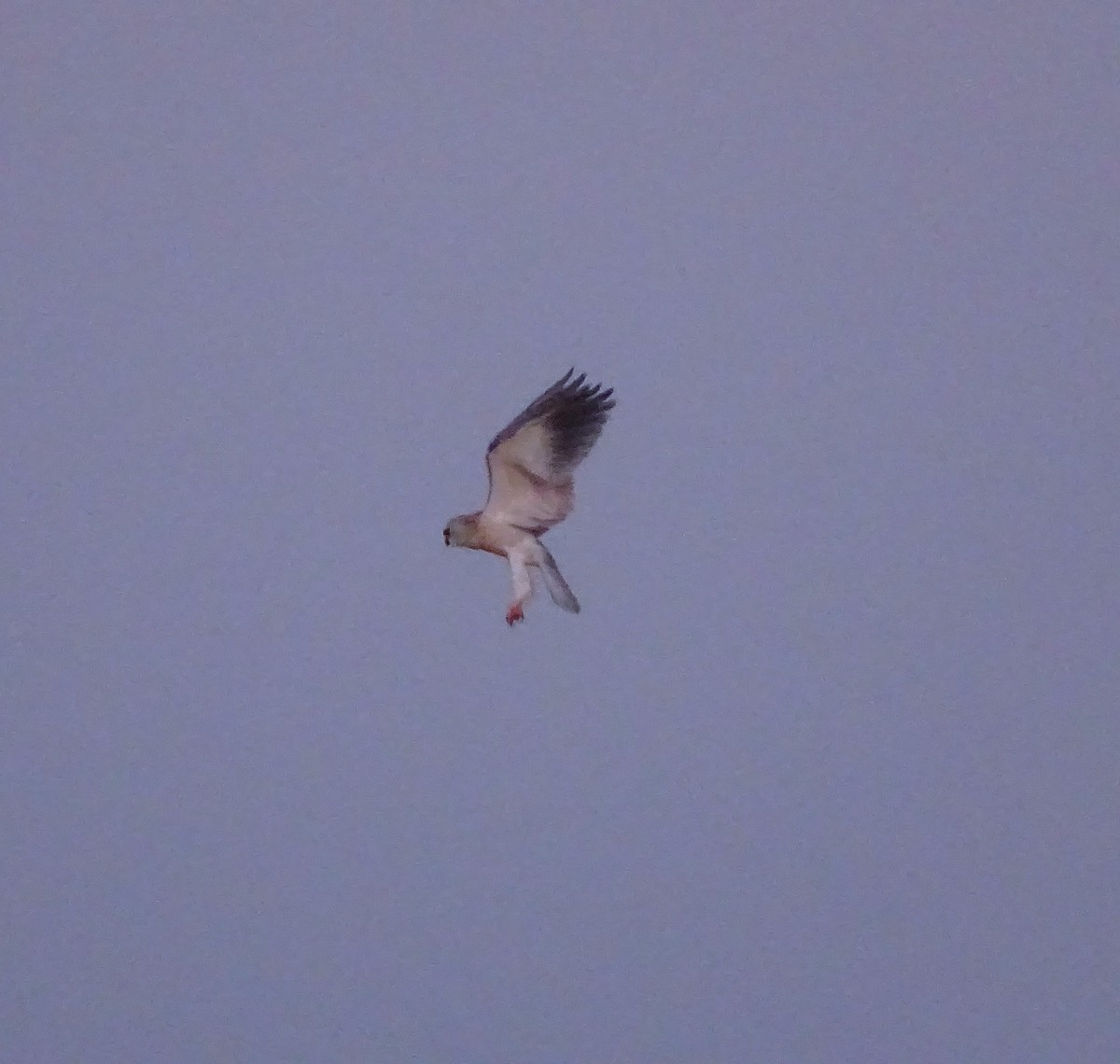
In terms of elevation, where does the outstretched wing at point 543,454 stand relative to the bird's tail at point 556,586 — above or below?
above

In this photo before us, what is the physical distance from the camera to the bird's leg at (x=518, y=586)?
11172mm

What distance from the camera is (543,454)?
36.7 feet

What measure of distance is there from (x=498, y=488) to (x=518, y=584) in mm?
445

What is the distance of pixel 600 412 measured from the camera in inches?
437

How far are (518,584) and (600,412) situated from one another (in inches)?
34.7

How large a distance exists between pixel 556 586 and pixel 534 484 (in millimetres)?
471

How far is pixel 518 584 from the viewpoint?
1134 cm

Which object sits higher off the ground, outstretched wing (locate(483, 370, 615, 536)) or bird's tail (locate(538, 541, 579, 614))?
outstretched wing (locate(483, 370, 615, 536))

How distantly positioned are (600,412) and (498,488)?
2.01 ft

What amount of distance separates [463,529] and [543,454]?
570 millimetres

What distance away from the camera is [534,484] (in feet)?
37.2

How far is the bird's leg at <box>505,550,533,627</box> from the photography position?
1117 centimetres

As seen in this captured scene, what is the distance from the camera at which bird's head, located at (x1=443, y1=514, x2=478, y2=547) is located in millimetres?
11469

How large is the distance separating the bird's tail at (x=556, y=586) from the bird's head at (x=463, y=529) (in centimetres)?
35
